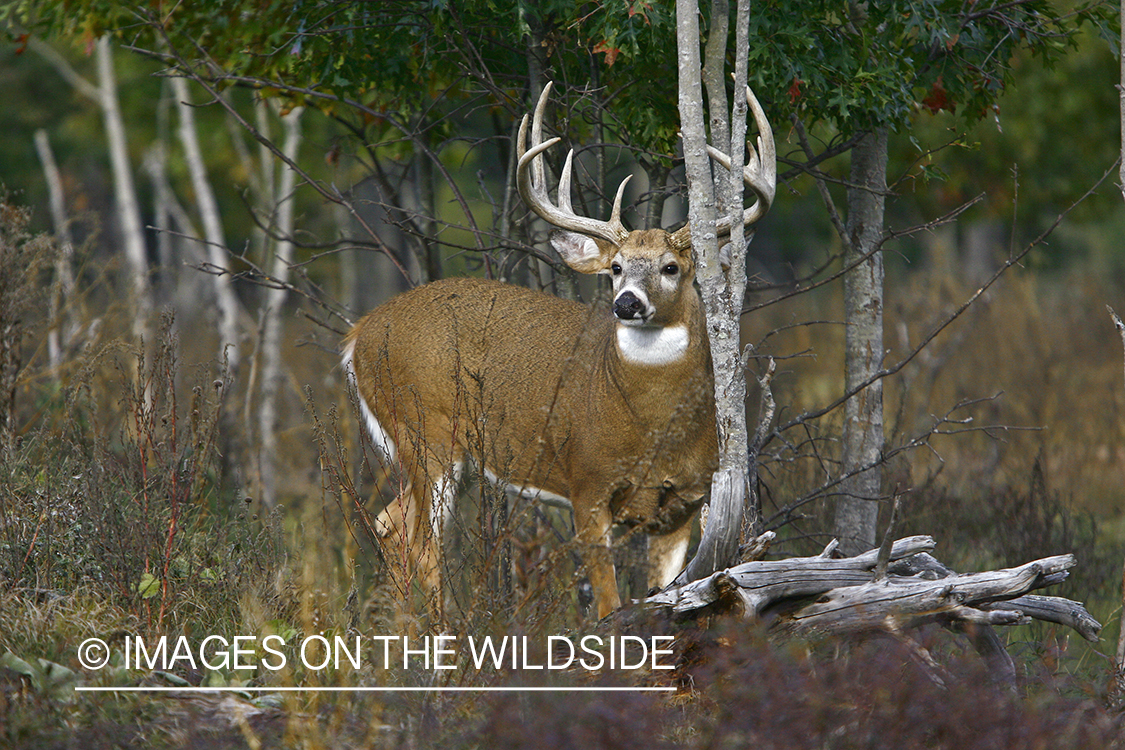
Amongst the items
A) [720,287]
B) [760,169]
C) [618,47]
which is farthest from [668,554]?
[618,47]

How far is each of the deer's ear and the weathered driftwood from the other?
1659 mm

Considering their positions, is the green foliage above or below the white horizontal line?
above

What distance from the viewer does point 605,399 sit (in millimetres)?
5418

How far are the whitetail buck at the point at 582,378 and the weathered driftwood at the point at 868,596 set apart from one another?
0.59m

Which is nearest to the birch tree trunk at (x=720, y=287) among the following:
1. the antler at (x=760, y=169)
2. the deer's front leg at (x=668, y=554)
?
the antler at (x=760, y=169)

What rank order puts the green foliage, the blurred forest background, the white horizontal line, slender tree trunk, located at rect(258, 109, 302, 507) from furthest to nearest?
slender tree trunk, located at rect(258, 109, 302, 507) < the green foliage < the blurred forest background < the white horizontal line

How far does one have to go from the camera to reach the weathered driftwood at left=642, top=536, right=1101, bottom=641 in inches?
170

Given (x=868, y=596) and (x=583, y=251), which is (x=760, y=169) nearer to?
(x=583, y=251)

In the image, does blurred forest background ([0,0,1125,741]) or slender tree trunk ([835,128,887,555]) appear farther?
slender tree trunk ([835,128,887,555])

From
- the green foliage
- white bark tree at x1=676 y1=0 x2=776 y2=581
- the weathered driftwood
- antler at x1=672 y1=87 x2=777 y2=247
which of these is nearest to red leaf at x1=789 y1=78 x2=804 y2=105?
the green foliage

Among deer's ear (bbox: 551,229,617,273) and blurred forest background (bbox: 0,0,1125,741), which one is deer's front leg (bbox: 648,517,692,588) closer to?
blurred forest background (bbox: 0,0,1125,741)

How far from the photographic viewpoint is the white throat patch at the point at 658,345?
5328 millimetres

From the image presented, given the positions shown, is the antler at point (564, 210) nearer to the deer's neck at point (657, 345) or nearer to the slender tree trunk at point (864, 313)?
the deer's neck at point (657, 345)

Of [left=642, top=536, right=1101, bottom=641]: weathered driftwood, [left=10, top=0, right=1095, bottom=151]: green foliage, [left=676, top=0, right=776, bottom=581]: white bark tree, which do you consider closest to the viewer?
[left=642, top=536, right=1101, bottom=641]: weathered driftwood
